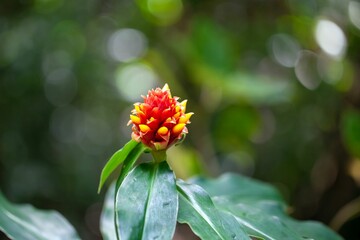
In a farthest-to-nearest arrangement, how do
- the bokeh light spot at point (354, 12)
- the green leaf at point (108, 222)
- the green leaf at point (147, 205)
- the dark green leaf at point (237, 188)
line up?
1. the bokeh light spot at point (354, 12)
2. the dark green leaf at point (237, 188)
3. the green leaf at point (108, 222)
4. the green leaf at point (147, 205)

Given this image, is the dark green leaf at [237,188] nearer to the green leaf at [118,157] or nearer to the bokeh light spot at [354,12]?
the green leaf at [118,157]

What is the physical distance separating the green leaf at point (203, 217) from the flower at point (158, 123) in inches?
3.3

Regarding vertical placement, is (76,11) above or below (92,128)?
above

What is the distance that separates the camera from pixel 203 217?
0.69 meters

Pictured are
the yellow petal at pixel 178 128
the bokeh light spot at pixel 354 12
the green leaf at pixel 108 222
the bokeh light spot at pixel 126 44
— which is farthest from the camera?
the bokeh light spot at pixel 126 44

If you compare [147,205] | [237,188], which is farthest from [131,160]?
[237,188]

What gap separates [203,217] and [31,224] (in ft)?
1.41

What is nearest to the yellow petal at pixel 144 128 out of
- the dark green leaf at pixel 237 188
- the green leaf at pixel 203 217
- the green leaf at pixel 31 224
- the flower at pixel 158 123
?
the flower at pixel 158 123

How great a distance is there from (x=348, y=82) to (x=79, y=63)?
5.97ft

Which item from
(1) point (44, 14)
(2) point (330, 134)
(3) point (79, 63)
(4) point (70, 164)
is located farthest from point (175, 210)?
(4) point (70, 164)

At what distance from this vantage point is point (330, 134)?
2.09 metres

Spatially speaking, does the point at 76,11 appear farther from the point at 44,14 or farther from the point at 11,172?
the point at 11,172

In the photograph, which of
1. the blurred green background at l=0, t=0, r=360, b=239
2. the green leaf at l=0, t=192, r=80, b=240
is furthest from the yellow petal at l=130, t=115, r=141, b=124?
the blurred green background at l=0, t=0, r=360, b=239

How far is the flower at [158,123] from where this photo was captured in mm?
730
